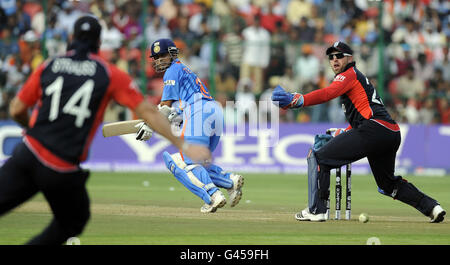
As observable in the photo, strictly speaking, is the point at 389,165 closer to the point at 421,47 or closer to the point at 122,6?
the point at 421,47

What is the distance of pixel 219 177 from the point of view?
11.3m

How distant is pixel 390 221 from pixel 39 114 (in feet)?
19.9

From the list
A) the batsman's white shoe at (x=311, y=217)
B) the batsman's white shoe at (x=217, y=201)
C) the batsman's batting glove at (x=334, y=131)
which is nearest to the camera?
the batsman's white shoe at (x=311, y=217)

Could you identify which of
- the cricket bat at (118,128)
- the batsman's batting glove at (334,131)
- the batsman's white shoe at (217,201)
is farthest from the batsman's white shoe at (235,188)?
the cricket bat at (118,128)

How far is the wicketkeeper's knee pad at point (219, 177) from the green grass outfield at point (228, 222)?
0.43m

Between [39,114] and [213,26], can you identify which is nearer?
[39,114]

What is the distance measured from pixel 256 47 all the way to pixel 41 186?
1594 centimetres

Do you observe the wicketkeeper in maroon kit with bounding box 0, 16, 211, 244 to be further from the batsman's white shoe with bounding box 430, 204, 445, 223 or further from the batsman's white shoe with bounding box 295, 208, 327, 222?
the batsman's white shoe with bounding box 430, 204, 445, 223

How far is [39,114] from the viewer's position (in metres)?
6.21

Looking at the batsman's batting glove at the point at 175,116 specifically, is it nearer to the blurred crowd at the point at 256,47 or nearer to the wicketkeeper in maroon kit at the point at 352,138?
the wicketkeeper in maroon kit at the point at 352,138

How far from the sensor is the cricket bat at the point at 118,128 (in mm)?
10375

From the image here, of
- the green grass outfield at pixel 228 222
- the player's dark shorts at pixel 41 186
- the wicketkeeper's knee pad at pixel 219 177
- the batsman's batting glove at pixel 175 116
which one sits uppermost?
the player's dark shorts at pixel 41 186
